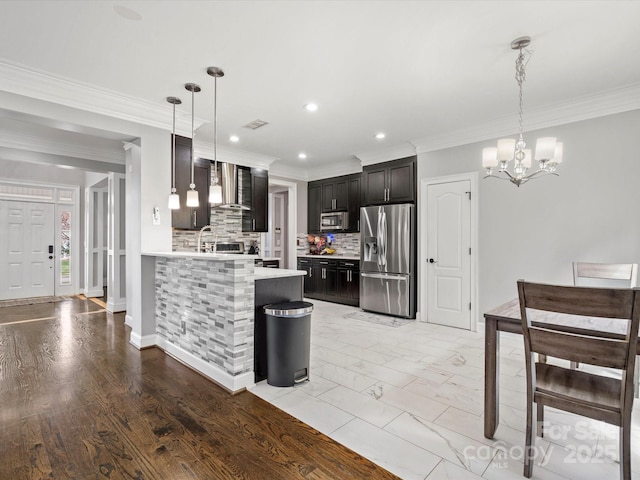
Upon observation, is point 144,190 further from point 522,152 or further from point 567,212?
point 567,212

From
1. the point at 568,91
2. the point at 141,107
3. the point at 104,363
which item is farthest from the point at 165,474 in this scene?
the point at 568,91

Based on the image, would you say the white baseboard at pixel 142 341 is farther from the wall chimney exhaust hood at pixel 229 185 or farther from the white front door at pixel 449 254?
the white front door at pixel 449 254

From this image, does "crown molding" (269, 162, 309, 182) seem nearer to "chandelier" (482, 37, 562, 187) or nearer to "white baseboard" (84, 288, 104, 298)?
"chandelier" (482, 37, 562, 187)

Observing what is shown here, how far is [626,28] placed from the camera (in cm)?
239

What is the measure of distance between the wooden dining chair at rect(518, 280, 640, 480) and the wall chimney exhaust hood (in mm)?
4491

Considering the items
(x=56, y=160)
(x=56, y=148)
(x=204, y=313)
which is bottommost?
(x=204, y=313)

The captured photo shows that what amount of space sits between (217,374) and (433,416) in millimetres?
1743

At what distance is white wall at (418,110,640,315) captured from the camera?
3.46m

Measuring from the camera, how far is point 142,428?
7.22 feet

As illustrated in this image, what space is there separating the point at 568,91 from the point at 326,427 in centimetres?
384

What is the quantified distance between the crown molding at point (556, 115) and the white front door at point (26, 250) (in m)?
7.76

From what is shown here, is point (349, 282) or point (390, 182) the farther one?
point (349, 282)

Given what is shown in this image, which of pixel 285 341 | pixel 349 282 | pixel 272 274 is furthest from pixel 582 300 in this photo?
pixel 349 282

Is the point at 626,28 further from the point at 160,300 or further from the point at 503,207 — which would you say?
the point at 160,300
